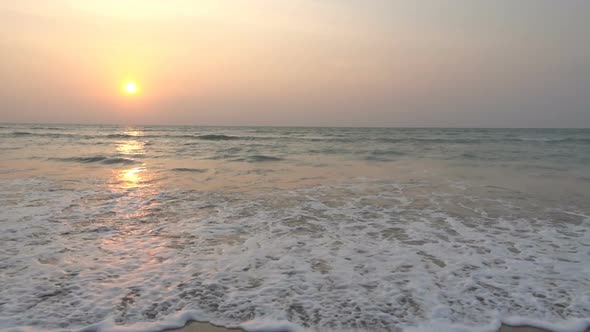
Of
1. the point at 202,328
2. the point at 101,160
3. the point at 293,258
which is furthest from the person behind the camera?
the point at 101,160

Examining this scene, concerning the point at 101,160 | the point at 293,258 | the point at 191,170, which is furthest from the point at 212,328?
the point at 101,160

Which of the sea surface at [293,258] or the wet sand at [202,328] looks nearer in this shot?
the wet sand at [202,328]

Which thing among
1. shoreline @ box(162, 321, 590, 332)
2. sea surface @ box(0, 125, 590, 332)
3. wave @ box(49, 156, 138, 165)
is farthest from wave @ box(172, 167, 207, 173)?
shoreline @ box(162, 321, 590, 332)

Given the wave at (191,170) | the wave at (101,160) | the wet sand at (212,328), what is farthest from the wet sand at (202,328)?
the wave at (101,160)

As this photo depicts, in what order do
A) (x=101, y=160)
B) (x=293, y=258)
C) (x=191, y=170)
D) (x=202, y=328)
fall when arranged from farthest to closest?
(x=101, y=160), (x=191, y=170), (x=293, y=258), (x=202, y=328)

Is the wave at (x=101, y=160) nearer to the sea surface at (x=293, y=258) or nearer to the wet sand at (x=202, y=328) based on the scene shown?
the sea surface at (x=293, y=258)

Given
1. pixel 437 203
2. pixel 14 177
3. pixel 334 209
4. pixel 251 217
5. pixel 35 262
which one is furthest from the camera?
pixel 14 177

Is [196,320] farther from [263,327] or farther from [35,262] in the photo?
[35,262]

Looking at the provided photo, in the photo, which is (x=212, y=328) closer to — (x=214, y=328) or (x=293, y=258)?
(x=214, y=328)

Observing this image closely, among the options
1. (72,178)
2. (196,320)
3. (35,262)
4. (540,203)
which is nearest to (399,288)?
(196,320)

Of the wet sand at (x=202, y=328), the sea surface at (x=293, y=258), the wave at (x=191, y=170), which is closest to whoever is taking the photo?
the wet sand at (x=202, y=328)

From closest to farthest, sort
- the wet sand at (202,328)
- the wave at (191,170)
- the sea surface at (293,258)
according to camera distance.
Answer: the wet sand at (202,328), the sea surface at (293,258), the wave at (191,170)

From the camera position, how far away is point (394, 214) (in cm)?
720

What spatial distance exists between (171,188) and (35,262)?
17.4ft
